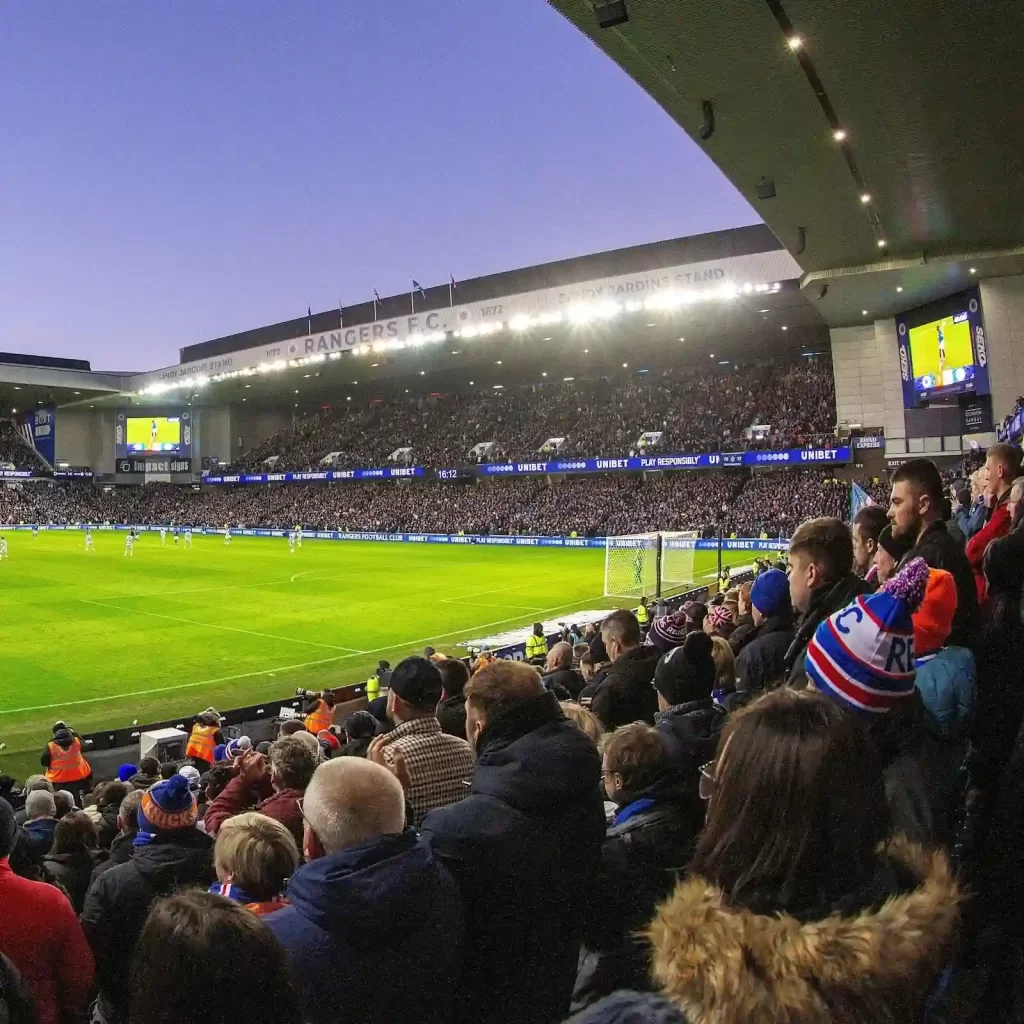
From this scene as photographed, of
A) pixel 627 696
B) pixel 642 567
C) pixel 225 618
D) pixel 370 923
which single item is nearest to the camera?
pixel 370 923

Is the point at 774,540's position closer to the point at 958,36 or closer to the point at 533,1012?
the point at 958,36

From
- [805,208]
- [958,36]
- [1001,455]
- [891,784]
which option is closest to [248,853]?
[891,784]

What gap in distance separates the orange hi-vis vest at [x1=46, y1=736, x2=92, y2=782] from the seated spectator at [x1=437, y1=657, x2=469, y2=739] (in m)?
6.19

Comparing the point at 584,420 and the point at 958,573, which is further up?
the point at 584,420

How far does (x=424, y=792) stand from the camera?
11.9 feet

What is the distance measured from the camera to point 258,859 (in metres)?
2.93

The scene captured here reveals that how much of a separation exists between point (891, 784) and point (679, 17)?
1147 centimetres

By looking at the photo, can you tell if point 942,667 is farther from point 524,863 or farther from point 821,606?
point 524,863

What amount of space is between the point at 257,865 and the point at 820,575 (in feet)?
9.52

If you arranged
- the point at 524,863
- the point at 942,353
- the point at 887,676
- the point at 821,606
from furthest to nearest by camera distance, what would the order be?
the point at 942,353 → the point at 821,606 → the point at 524,863 → the point at 887,676

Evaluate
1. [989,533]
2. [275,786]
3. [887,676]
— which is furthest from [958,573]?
[275,786]

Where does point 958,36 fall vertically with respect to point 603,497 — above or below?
above

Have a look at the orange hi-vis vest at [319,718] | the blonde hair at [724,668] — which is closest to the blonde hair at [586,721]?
the blonde hair at [724,668]

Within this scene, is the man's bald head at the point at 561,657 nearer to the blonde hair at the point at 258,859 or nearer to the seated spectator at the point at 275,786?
the seated spectator at the point at 275,786
